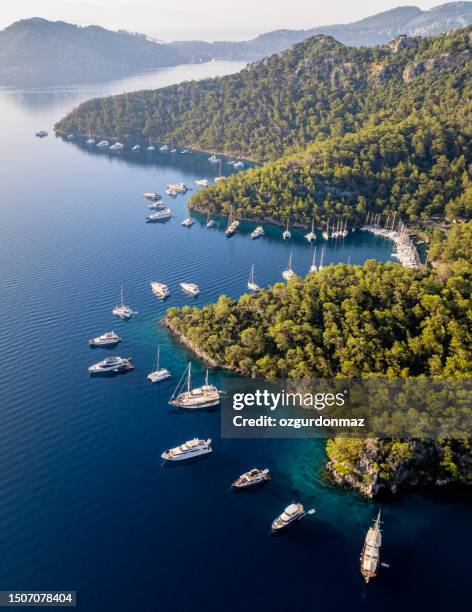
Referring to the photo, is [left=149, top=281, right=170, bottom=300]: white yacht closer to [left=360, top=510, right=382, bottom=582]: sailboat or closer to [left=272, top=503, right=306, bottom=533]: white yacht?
[left=272, top=503, right=306, bottom=533]: white yacht

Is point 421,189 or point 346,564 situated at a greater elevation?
point 421,189

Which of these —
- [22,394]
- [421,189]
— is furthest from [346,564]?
[421,189]

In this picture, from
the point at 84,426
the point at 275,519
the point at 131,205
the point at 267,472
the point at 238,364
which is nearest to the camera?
the point at 275,519

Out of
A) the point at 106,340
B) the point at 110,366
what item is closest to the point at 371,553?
the point at 110,366

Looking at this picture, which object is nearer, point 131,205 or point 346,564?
point 346,564

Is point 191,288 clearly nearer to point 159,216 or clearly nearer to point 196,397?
point 196,397

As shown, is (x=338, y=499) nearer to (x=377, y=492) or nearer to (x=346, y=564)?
(x=377, y=492)
